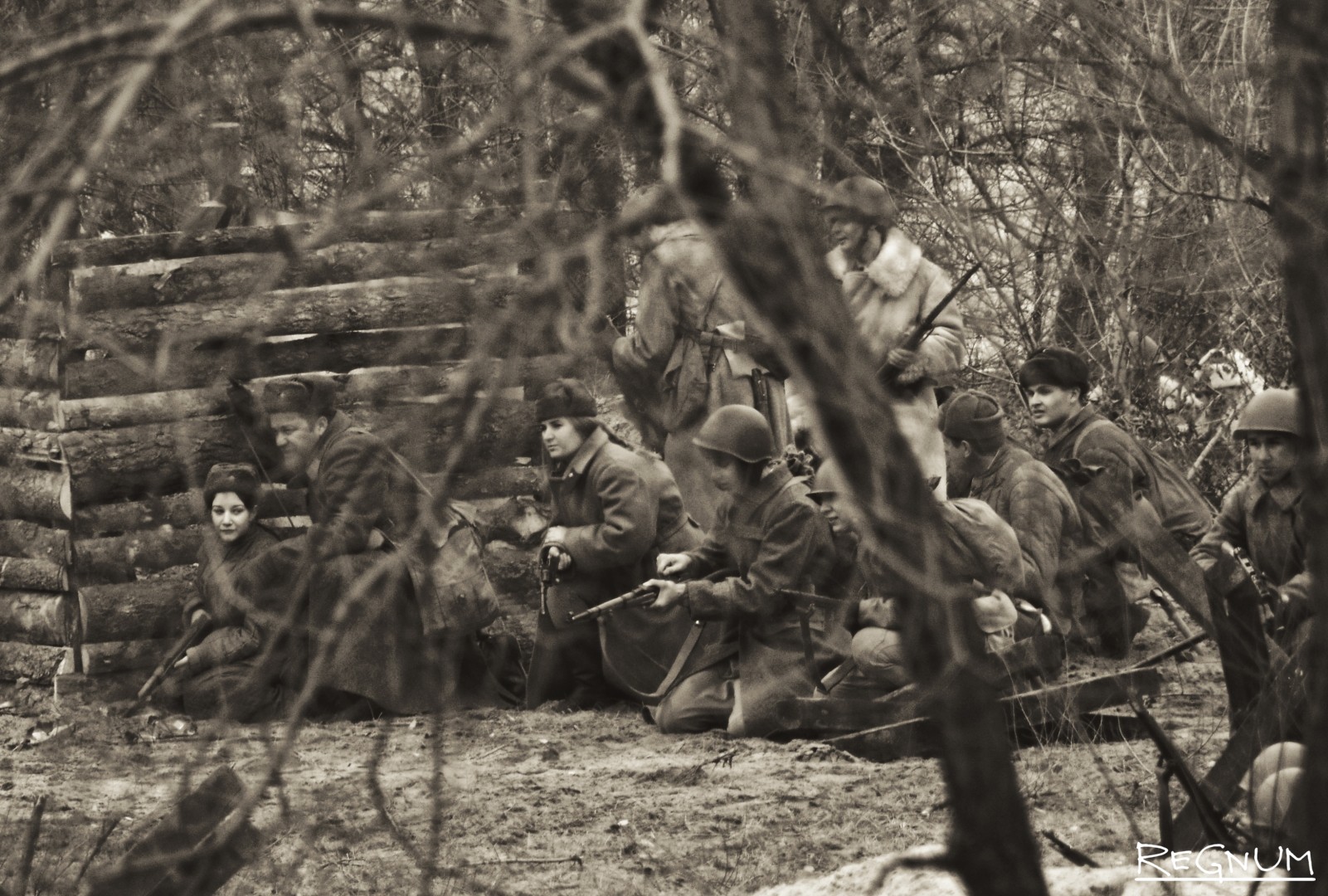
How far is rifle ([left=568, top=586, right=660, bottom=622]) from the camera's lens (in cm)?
911

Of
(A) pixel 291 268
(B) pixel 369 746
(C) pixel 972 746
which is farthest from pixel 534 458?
(C) pixel 972 746

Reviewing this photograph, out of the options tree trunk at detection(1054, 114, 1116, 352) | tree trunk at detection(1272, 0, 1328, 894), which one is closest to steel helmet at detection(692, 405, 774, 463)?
tree trunk at detection(1054, 114, 1116, 352)

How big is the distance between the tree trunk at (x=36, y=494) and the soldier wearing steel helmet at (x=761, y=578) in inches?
156

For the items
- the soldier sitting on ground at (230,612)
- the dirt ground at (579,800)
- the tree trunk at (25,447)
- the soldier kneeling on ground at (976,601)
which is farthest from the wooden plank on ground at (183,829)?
the tree trunk at (25,447)

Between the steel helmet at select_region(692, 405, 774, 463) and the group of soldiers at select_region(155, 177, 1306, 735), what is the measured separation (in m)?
0.01

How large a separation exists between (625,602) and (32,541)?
398 cm

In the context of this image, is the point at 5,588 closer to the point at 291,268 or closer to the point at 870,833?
the point at 291,268

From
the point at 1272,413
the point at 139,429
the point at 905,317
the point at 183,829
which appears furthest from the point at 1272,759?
the point at 139,429

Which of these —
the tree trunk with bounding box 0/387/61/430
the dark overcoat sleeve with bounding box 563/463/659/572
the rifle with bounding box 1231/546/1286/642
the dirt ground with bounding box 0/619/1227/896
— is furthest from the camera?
the tree trunk with bounding box 0/387/61/430

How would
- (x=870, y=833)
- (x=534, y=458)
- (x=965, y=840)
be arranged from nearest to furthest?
1. (x=965, y=840)
2. (x=870, y=833)
3. (x=534, y=458)

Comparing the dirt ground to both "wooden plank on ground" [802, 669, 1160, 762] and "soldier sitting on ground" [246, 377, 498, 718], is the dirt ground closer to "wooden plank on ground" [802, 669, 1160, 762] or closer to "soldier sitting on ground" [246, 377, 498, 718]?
"wooden plank on ground" [802, 669, 1160, 762]

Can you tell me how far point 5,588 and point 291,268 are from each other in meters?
2.59

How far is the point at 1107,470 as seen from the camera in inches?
363

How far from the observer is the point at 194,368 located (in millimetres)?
10516
